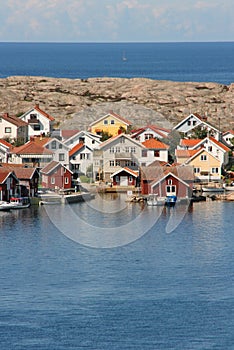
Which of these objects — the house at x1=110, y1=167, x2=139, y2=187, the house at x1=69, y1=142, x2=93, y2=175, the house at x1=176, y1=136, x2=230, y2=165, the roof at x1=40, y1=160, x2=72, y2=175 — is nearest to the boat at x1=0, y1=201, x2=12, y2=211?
the roof at x1=40, y1=160, x2=72, y2=175

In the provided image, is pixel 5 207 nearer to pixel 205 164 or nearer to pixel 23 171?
pixel 23 171

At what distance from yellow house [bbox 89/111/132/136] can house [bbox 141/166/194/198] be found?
8.08m

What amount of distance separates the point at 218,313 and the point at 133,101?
1486 inches

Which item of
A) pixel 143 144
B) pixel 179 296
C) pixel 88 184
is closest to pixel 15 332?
pixel 179 296

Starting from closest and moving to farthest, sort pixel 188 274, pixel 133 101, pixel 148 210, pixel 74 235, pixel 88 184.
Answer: pixel 188 274, pixel 74 235, pixel 148 210, pixel 88 184, pixel 133 101

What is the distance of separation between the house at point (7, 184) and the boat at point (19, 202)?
408mm

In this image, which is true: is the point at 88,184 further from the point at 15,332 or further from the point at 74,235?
the point at 15,332

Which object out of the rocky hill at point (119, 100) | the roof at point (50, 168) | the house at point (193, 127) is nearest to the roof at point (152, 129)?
the house at point (193, 127)

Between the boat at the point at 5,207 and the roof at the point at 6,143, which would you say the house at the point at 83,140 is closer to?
the roof at the point at 6,143

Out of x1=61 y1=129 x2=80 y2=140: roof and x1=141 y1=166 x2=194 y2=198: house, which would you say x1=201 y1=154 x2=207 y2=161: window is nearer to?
x1=141 y1=166 x2=194 y2=198: house

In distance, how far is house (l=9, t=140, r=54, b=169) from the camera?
4434 cm

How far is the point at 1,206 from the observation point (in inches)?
1534

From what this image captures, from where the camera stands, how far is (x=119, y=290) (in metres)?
26.2

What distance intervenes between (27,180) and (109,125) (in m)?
9.84
